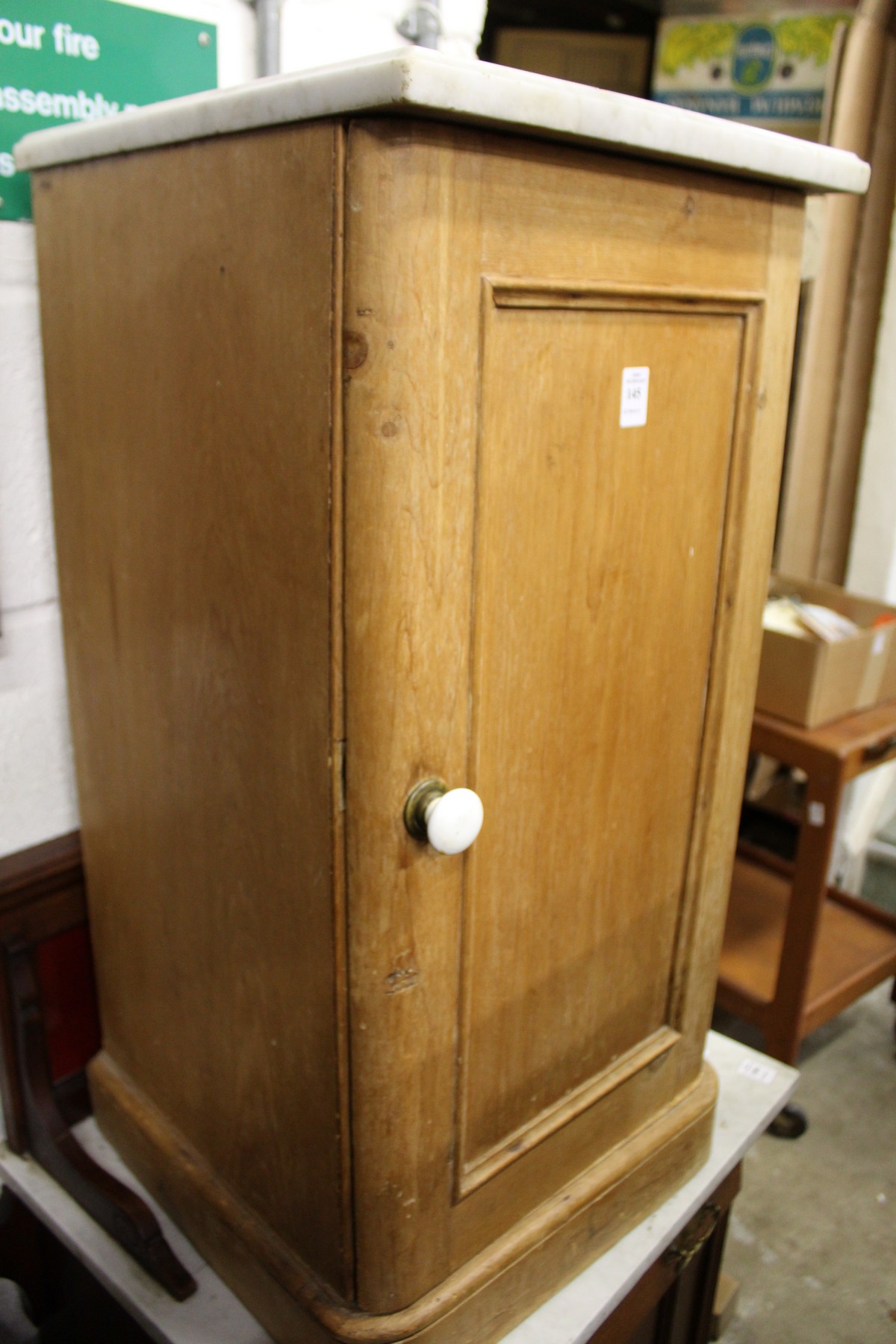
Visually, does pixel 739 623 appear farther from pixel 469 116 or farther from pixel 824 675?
pixel 824 675

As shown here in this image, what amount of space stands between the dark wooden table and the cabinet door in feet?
2.50

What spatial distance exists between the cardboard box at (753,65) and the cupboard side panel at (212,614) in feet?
6.71

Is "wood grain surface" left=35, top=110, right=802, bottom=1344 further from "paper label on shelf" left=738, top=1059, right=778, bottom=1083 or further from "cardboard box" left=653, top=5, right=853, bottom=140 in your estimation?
"cardboard box" left=653, top=5, right=853, bottom=140

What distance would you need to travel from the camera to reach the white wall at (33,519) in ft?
3.20

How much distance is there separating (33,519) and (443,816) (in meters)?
0.57

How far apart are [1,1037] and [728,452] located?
0.94m

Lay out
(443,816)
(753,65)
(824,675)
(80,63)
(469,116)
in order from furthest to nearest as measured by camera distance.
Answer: (753,65), (824,675), (80,63), (443,816), (469,116)

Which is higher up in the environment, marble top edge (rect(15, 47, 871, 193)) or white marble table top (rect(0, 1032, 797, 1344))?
marble top edge (rect(15, 47, 871, 193))

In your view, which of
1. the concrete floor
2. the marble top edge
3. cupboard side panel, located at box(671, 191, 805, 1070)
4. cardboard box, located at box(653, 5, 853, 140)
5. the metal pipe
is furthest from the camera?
cardboard box, located at box(653, 5, 853, 140)

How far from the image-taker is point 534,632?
791 mm

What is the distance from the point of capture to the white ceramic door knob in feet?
2.35

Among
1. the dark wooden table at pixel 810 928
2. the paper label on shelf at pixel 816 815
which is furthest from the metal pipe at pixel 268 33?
the paper label on shelf at pixel 816 815

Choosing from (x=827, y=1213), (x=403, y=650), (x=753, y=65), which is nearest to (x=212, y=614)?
(x=403, y=650)

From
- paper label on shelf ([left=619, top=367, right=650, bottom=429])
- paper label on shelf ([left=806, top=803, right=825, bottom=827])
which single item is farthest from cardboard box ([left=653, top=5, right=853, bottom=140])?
paper label on shelf ([left=619, top=367, right=650, bottom=429])
